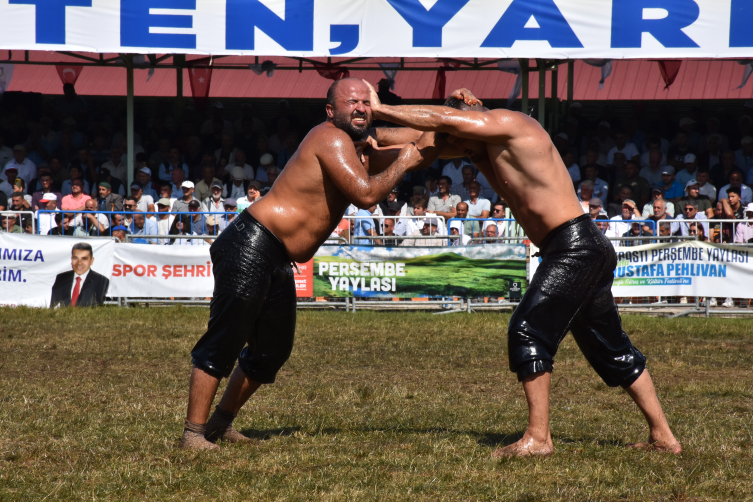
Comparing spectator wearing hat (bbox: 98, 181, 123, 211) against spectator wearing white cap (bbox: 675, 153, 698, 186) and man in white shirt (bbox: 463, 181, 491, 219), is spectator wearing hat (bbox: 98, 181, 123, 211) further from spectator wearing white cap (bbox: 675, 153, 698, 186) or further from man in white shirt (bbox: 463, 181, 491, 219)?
spectator wearing white cap (bbox: 675, 153, 698, 186)

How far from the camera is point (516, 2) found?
11.9 metres

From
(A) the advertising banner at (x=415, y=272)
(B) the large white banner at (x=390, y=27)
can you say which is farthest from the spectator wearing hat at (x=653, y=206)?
(A) the advertising banner at (x=415, y=272)

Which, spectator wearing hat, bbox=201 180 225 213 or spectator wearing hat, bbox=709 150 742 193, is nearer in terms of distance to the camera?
spectator wearing hat, bbox=201 180 225 213

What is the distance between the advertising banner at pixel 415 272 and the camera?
10516mm

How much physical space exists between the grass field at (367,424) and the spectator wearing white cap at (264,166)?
647cm

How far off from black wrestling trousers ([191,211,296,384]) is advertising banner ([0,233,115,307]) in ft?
23.6

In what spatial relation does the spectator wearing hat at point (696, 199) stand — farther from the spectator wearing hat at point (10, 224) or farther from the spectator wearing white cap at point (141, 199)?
the spectator wearing hat at point (10, 224)

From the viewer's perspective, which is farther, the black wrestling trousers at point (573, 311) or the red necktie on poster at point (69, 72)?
the red necktie on poster at point (69, 72)

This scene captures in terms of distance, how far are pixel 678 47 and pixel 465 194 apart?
3.84 meters

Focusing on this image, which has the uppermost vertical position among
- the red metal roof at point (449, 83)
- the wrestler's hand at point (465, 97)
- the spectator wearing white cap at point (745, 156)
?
the red metal roof at point (449, 83)

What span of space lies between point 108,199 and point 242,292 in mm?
9473

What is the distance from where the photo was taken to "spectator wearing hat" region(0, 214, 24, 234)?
11.3 meters

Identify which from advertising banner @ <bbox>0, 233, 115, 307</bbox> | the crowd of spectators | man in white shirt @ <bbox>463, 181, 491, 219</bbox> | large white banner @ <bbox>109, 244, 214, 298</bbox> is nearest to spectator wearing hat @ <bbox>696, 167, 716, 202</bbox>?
the crowd of spectators

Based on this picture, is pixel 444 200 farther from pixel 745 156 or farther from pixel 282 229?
pixel 282 229
